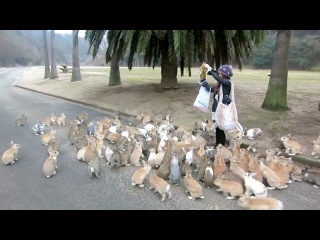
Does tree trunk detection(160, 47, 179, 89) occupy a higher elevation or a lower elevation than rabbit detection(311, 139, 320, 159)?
higher

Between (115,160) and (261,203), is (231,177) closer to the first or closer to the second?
(261,203)

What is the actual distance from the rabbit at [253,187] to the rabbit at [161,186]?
1287 millimetres

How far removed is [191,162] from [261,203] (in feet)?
7.74

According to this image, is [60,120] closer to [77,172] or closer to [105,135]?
[105,135]

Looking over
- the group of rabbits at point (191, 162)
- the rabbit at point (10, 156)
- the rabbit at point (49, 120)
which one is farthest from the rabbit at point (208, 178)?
the rabbit at point (49, 120)

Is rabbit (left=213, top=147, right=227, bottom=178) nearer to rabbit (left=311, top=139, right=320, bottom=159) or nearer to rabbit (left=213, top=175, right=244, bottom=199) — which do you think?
rabbit (left=213, top=175, right=244, bottom=199)

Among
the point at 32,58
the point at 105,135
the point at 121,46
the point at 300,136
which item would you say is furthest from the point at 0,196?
the point at 32,58

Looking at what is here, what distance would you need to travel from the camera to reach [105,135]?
9.41m

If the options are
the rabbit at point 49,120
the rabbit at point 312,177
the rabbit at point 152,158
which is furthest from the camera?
the rabbit at point 49,120

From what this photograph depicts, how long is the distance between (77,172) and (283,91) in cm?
765

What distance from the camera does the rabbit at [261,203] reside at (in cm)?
Answer: 503

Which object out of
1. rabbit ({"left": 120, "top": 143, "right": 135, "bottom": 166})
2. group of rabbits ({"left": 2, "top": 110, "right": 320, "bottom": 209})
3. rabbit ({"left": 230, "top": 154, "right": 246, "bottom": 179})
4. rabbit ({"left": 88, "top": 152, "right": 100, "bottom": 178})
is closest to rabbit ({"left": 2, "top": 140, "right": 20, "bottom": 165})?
group of rabbits ({"left": 2, "top": 110, "right": 320, "bottom": 209})

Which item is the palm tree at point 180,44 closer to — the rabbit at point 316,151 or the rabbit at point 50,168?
the rabbit at point 316,151

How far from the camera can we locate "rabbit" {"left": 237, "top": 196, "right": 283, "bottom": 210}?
503 centimetres
